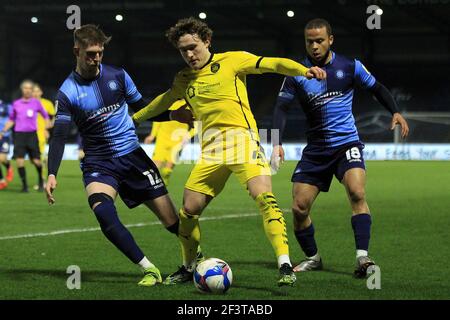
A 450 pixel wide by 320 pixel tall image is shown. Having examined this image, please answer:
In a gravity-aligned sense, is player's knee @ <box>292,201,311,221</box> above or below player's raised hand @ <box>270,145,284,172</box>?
below

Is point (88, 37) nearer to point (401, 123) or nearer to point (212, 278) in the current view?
point (212, 278)

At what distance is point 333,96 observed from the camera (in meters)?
7.82

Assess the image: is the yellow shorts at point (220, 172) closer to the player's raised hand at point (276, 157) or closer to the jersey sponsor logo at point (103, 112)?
the player's raised hand at point (276, 157)

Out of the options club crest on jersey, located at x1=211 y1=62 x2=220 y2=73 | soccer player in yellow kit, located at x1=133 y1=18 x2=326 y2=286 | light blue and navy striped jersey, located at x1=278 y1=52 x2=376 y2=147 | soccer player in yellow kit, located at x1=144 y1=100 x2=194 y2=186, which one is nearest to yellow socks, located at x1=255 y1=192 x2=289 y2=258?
soccer player in yellow kit, located at x1=133 y1=18 x2=326 y2=286

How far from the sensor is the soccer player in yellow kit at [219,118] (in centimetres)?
694

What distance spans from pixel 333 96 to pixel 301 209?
1.03 meters

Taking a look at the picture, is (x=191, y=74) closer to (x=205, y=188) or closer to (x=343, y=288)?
(x=205, y=188)

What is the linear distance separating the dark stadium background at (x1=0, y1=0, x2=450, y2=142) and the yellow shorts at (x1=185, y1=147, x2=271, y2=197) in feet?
91.1

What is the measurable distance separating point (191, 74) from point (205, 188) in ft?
2.95

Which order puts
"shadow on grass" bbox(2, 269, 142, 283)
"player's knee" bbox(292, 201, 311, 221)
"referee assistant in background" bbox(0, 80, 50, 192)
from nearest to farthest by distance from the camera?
"shadow on grass" bbox(2, 269, 142, 283) → "player's knee" bbox(292, 201, 311, 221) → "referee assistant in background" bbox(0, 80, 50, 192)

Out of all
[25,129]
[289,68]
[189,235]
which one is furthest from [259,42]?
[289,68]

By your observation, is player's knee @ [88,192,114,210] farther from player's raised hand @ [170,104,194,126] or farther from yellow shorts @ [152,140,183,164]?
yellow shorts @ [152,140,183,164]

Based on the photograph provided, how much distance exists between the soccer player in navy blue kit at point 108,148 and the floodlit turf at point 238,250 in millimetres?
502

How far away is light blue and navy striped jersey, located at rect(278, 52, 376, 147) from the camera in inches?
307
